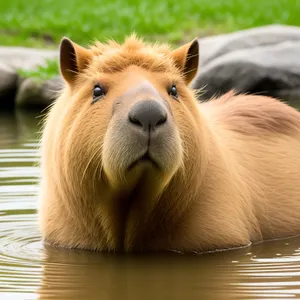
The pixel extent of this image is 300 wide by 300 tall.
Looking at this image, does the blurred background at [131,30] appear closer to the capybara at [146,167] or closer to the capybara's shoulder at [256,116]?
the capybara's shoulder at [256,116]

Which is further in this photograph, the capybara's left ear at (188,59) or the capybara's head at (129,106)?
the capybara's left ear at (188,59)

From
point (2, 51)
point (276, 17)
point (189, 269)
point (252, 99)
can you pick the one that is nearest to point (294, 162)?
point (252, 99)

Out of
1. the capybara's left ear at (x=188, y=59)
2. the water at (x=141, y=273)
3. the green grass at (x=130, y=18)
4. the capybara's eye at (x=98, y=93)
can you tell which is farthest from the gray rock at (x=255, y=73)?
the capybara's eye at (x=98, y=93)

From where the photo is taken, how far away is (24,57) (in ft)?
49.5

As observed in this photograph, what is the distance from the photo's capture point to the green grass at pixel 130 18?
688 inches

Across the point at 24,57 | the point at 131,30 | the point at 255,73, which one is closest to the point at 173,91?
the point at 255,73

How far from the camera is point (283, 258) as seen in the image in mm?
6473

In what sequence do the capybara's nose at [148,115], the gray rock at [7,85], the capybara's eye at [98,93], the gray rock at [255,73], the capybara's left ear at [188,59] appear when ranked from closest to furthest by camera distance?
the capybara's nose at [148,115]
the capybara's eye at [98,93]
the capybara's left ear at [188,59]
the gray rock at [255,73]
the gray rock at [7,85]

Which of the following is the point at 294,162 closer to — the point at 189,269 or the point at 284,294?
the point at 189,269

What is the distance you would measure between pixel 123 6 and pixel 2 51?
511cm

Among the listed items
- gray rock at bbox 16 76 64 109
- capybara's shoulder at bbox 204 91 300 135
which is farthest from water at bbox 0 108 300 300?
gray rock at bbox 16 76 64 109

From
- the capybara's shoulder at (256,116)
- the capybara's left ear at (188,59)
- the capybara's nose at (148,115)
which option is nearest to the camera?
the capybara's nose at (148,115)

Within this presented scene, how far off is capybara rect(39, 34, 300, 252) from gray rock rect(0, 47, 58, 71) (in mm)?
7850

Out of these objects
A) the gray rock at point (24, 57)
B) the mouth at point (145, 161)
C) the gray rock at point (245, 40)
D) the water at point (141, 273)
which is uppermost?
the mouth at point (145, 161)
